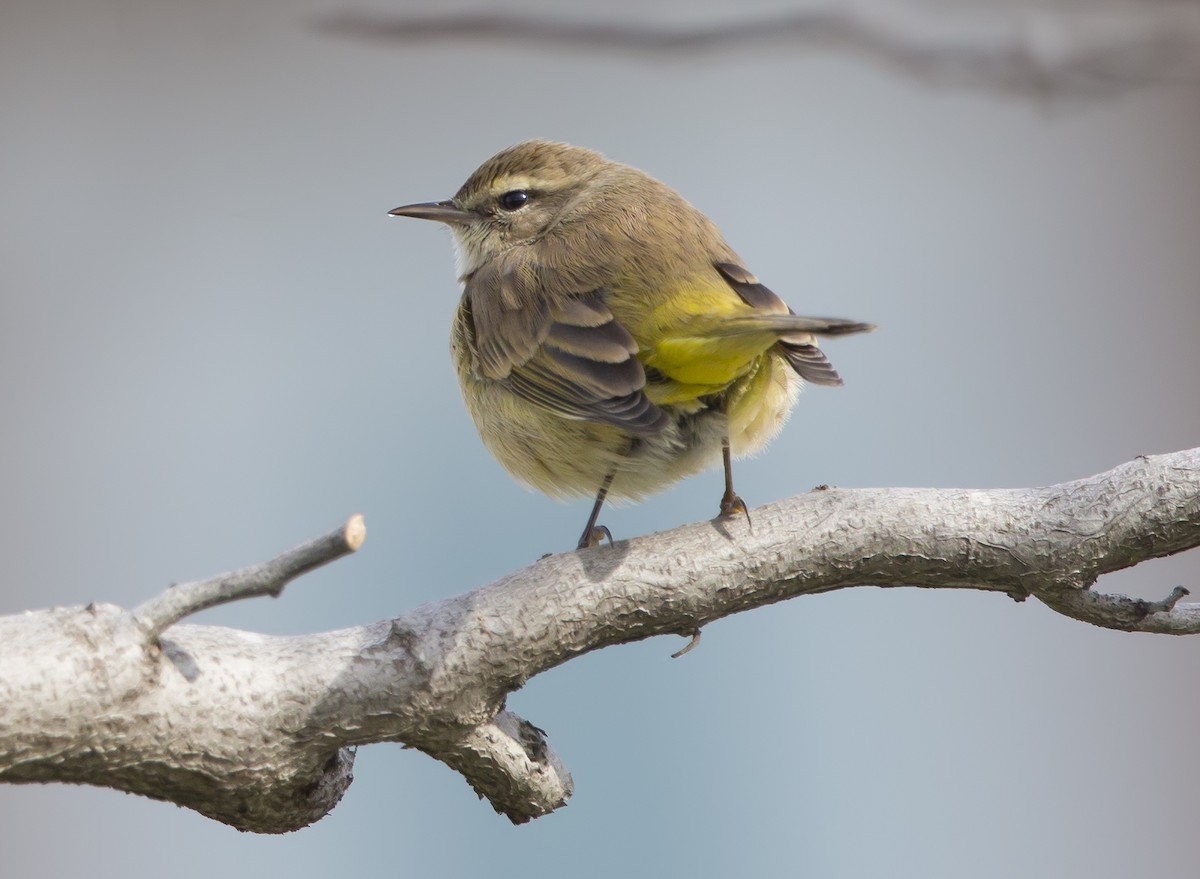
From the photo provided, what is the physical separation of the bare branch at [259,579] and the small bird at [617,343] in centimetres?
80

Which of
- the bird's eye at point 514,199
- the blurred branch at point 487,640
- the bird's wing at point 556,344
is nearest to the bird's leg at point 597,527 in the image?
the bird's wing at point 556,344

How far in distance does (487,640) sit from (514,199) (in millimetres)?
1576

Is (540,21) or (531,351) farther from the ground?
(540,21)

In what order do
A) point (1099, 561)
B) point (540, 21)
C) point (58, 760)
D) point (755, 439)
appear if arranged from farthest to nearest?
point (540, 21) < point (755, 439) < point (1099, 561) < point (58, 760)

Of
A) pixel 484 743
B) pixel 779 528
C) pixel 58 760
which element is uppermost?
pixel 779 528

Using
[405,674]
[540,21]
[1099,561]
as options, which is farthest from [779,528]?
[540,21]

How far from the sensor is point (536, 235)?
10.1 feet

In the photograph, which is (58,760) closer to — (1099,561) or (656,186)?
(1099,561)

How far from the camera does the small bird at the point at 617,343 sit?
2287 millimetres

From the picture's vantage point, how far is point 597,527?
8.27ft

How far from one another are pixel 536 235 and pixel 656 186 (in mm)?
330

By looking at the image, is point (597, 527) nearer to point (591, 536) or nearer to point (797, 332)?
point (591, 536)

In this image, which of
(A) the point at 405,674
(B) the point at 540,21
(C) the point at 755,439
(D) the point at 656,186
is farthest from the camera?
(B) the point at 540,21

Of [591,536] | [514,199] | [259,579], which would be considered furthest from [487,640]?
[514,199]
